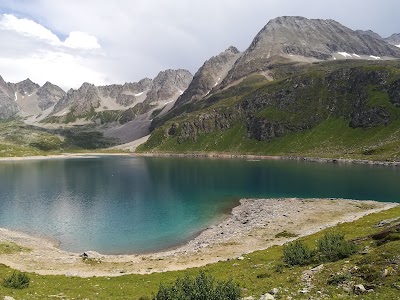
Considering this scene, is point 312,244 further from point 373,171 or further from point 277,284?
point 373,171

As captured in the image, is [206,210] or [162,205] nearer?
[206,210]

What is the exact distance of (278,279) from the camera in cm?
3325

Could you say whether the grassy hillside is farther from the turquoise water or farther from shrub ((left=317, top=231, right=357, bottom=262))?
the turquoise water

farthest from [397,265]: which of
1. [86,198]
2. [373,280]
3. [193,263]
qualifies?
[86,198]

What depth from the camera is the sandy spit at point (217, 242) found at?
175 ft

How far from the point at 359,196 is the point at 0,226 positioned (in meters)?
111

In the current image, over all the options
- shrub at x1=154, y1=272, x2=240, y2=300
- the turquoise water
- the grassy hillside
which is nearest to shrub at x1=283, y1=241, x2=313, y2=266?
the grassy hillside

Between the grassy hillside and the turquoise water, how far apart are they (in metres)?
27.0

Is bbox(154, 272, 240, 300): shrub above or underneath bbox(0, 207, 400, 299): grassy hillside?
above

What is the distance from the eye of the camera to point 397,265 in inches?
1032

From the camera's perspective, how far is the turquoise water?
81.2m

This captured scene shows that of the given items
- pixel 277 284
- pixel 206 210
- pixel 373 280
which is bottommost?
pixel 206 210

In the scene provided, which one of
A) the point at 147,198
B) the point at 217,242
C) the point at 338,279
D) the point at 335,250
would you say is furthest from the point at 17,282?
the point at 147,198

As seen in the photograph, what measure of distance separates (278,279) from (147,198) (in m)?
97.5
